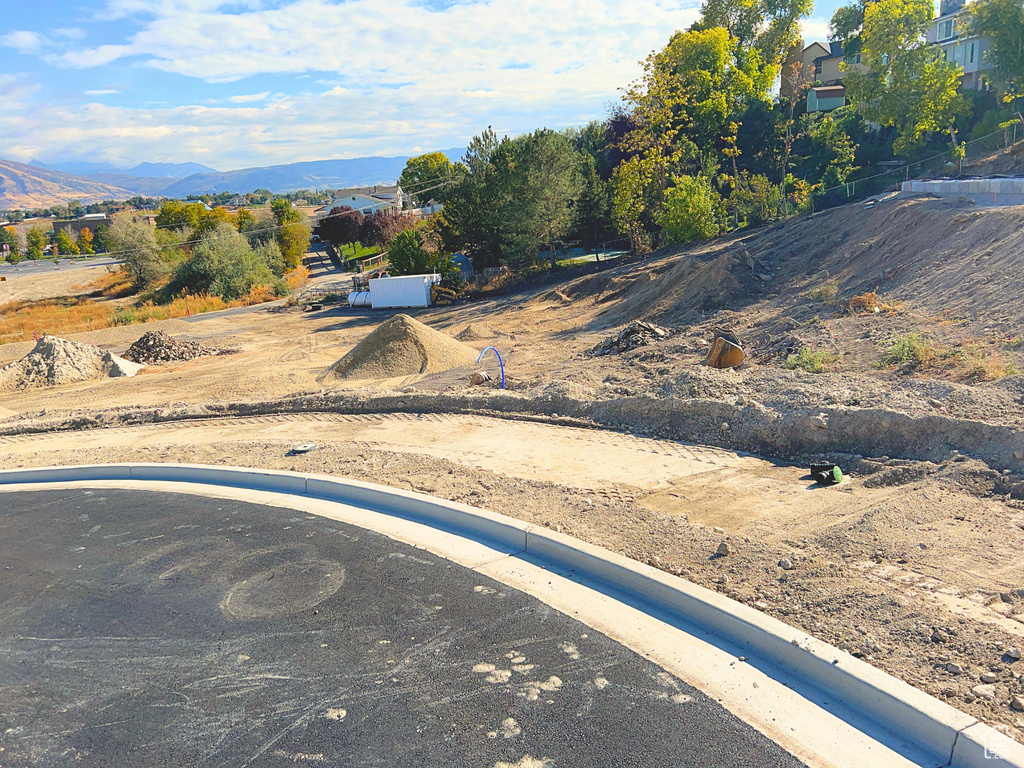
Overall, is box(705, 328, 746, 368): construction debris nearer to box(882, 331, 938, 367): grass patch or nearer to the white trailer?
box(882, 331, 938, 367): grass patch

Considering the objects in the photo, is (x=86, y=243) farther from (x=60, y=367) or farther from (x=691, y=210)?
(x=691, y=210)

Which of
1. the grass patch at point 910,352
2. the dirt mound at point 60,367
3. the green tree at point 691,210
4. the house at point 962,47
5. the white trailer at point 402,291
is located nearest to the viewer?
the grass patch at point 910,352

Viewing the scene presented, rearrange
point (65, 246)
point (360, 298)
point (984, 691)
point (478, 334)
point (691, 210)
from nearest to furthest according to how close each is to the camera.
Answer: point (984, 691), point (478, 334), point (691, 210), point (360, 298), point (65, 246)

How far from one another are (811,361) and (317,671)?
9335 mm

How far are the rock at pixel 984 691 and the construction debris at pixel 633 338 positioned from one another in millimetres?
11572

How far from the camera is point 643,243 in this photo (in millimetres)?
32531

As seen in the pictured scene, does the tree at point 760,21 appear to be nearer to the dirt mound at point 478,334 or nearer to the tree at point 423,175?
the tree at point 423,175

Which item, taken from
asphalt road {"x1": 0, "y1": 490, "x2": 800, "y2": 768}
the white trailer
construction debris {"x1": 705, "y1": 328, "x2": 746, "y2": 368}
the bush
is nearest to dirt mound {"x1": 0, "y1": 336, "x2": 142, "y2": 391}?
the white trailer

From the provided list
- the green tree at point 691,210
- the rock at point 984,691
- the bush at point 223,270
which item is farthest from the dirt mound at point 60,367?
the rock at point 984,691

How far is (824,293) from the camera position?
15.7 m

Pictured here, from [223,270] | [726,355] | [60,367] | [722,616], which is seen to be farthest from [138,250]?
[722,616]

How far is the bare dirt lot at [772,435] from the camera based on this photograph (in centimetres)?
482

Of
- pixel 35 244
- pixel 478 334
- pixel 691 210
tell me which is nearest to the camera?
pixel 478 334

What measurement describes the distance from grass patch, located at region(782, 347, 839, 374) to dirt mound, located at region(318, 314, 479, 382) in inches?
315
